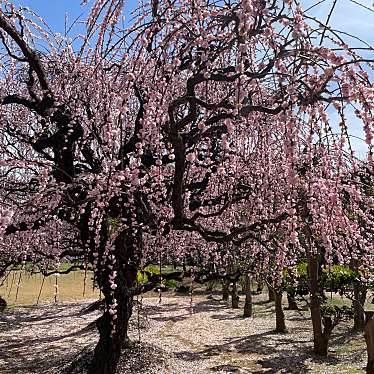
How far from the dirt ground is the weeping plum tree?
134cm

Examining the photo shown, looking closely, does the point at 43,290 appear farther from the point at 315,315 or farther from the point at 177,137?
the point at 177,137

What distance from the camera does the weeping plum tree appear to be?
2326 millimetres

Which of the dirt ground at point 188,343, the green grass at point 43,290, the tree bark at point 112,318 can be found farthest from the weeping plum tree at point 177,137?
the green grass at point 43,290

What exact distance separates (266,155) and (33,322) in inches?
476

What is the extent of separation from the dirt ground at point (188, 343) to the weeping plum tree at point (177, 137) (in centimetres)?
134

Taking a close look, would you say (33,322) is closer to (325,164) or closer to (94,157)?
(94,157)

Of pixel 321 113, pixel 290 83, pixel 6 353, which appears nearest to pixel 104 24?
pixel 290 83

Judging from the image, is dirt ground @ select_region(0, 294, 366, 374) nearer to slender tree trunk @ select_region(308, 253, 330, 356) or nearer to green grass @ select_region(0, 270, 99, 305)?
slender tree trunk @ select_region(308, 253, 330, 356)

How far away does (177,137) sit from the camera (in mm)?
3295

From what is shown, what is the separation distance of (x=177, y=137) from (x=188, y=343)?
314 inches

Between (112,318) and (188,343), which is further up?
(112,318)

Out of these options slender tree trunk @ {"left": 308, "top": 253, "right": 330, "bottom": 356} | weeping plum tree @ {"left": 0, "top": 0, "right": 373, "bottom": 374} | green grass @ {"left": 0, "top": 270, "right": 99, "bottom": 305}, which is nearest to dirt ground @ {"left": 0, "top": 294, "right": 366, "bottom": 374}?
slender tree trunk @ {"left": 308, "top": 253, "right": 330, "bottom": 356}

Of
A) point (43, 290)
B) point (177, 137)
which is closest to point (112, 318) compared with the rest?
point (177, 137)

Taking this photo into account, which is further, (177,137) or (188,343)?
(188,343)
